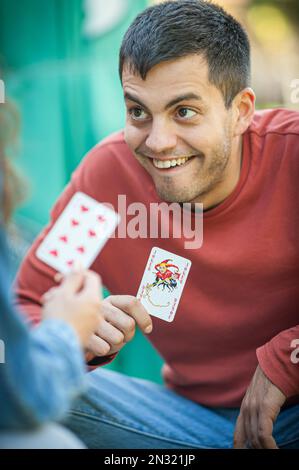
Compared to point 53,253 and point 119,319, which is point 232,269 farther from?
point 53,253

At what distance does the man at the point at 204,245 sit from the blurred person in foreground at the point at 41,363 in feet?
1.63

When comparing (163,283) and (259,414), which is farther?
(163,283)

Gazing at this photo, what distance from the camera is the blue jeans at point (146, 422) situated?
1.97 metres

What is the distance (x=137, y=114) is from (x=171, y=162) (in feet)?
0.53

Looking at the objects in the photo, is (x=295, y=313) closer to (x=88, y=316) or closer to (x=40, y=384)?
(x=88, y=316)

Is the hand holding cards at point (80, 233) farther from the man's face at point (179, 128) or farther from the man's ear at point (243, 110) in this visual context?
the man's ear at point (243, 110)

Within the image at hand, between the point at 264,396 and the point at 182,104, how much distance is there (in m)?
0.80

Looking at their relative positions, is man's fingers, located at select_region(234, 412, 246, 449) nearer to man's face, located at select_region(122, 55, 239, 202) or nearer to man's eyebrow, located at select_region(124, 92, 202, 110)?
man's face, located at select_region(122, 55, 239, 202)

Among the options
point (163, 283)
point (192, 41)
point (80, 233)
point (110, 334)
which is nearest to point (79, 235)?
point (80, 233)

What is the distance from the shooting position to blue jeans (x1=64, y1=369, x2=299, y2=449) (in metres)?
1.97

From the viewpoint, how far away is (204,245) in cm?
194

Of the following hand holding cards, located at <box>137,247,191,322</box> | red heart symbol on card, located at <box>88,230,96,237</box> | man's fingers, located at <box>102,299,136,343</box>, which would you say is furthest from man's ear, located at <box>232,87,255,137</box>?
man's fingers, located at <box>102,299,136,343</box>

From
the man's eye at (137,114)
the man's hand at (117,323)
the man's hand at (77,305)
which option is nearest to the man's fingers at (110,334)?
the man's hand at (117,323)

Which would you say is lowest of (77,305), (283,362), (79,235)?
(283,362)
